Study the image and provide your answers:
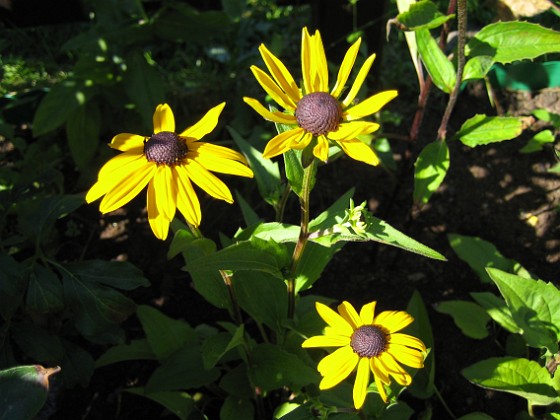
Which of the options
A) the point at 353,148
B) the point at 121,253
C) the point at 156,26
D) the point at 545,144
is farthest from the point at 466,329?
the point at 156,26

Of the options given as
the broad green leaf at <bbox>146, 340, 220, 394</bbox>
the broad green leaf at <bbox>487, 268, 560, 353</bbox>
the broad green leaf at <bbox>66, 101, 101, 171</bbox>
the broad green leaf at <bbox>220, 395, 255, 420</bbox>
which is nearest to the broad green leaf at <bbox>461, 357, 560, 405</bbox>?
the broad green leaf at <bbox>487, 268, 560, 353</bbox>

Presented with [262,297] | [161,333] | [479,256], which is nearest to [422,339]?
[479,256]

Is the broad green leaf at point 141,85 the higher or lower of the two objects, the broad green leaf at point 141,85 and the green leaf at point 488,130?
the higher

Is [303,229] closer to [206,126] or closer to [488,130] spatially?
[206,126]

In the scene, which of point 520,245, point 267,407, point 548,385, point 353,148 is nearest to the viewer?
point 353,148

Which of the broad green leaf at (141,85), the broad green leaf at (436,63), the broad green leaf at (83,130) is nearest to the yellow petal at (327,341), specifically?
the broad green leaf at (436,63)

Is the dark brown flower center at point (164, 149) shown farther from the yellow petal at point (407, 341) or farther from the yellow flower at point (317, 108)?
the yellow petal at point (407, 341)

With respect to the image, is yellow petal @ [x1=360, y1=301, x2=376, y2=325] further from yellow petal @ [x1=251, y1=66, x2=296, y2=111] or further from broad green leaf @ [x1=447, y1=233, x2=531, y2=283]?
broad green leaf @ [x1=447, y1=233, x2=531, y2=283]

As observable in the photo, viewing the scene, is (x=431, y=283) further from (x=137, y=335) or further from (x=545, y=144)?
(x=137, y=335)
